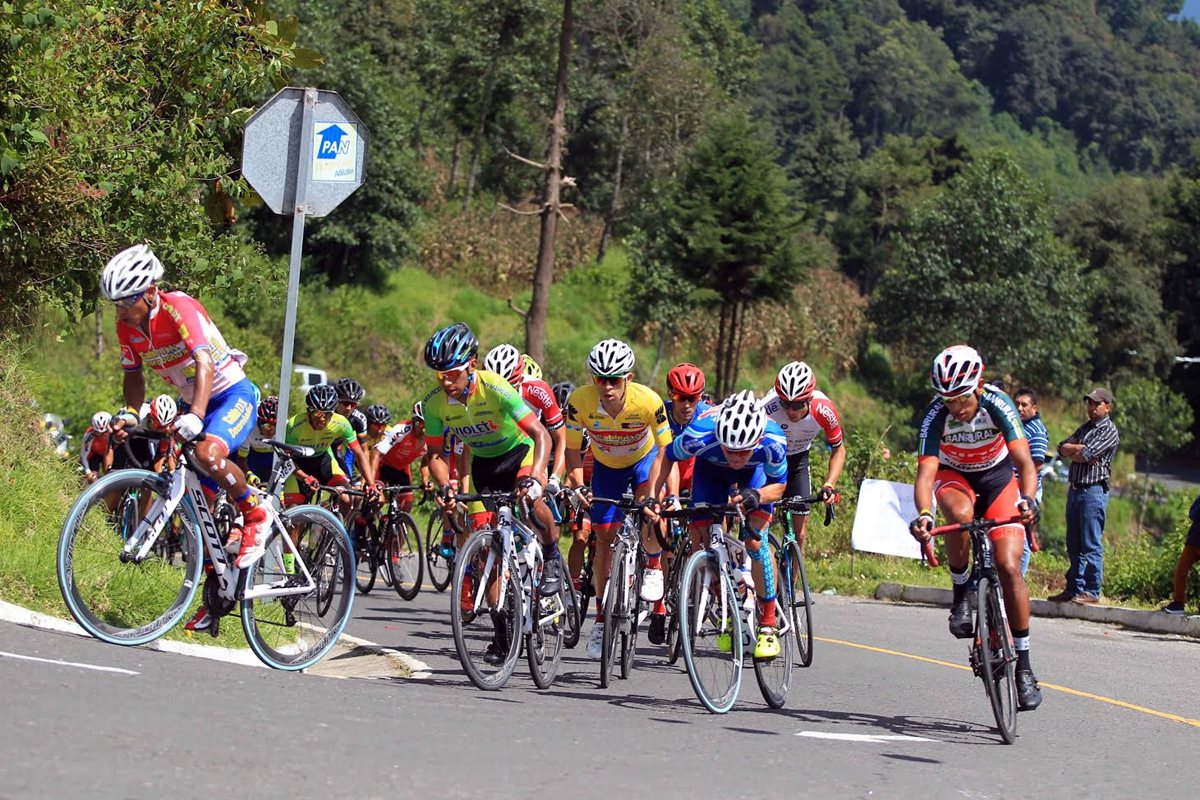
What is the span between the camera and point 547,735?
7.67m

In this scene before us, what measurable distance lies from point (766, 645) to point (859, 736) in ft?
3.22

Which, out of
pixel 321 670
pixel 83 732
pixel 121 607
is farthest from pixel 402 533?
pixel 83 732

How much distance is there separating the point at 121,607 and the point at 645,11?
6748cm

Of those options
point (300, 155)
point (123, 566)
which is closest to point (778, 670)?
point (123, 566)

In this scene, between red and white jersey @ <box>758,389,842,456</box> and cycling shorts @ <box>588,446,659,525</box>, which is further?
red and white jersey @ <box>758,389,842,456</box>

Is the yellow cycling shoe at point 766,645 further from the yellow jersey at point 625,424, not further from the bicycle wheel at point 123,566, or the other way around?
the bicycle wheel at point 123,566

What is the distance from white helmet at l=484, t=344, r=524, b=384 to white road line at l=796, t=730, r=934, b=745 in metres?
4.39

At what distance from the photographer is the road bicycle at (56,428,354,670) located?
845 cm

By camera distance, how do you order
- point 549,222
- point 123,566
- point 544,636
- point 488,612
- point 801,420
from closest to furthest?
point 123,566
point 488,612
point 544,636
point 801,420
point 549,222

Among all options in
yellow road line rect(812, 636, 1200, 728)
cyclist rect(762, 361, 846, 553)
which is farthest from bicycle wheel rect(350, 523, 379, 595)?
cyclist rect(762, 361, 846, 553)

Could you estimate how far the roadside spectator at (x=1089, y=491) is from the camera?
54.0ft

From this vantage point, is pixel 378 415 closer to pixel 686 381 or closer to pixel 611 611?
pixel 686 381

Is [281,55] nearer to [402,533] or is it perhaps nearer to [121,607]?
[402,533]

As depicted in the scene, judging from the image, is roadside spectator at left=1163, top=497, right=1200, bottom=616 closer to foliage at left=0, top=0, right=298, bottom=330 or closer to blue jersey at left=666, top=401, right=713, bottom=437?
blue jersey at left=666, top=401, right=713, bottom=437
